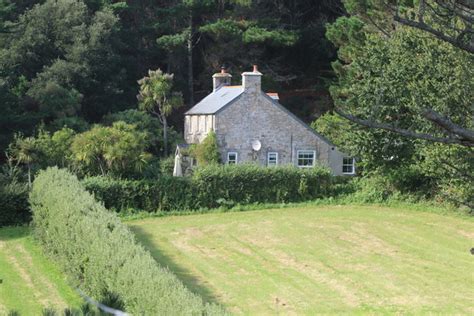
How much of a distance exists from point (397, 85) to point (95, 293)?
20759 millimetres

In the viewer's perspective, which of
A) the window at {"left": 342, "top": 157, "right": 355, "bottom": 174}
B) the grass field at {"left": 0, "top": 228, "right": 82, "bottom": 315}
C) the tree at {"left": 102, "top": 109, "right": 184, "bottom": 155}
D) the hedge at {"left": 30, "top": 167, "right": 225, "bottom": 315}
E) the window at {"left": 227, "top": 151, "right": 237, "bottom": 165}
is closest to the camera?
the hedge at {"left": 30, "top": 167, "right": 225, "bottom": 315}

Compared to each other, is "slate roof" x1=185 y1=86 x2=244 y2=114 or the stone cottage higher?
"slate roof" x1=185 y1=86 x2=244 y2=114

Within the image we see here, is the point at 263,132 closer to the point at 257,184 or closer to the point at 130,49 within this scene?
A: the point at 257,184

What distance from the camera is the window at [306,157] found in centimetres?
3997

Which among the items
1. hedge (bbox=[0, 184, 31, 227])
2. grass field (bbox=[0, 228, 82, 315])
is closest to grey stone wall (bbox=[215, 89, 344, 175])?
hedge (bbox=[0, 184, 31, 227])

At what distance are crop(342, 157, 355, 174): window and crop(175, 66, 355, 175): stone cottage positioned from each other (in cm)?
11

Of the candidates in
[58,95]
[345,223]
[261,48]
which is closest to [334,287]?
[345,223]

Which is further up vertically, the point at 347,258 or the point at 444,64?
the point at 444,64

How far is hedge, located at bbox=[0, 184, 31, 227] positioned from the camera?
101 feet

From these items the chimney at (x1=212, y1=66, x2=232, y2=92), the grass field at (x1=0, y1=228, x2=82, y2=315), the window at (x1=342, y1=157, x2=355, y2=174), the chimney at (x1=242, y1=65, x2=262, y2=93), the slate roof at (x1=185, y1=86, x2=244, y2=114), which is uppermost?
the chimney at (x1=212, y1=66, x2=232, y2=92)

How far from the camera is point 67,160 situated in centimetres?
3709

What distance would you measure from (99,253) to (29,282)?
5.98 meters

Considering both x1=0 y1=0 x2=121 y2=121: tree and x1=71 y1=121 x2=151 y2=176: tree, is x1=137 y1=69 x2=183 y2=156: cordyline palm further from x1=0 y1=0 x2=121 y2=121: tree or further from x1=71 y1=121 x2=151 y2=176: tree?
x1=71 y1=121 x2=151 y2=176: tree

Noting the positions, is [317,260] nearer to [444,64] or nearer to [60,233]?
[60,233]
